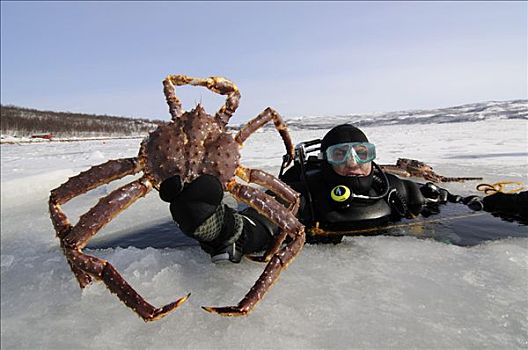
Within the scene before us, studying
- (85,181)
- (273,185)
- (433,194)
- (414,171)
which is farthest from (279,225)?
(414,171)

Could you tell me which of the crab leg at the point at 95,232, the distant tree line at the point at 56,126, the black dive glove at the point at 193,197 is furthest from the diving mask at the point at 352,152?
the distant tree line at the point at 56,126

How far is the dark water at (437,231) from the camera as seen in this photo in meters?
2.92

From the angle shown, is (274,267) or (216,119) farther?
(216,119)

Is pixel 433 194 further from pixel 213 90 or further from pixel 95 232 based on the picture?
pixel 95 232

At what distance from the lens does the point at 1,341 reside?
1.77m

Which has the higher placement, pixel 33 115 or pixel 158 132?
pixel 33 115

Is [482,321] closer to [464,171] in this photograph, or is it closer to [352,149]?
[352,149]

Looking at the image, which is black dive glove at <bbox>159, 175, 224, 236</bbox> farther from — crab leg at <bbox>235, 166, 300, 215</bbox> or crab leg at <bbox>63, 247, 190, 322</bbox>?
crab leg at <bbox>63, 247, 190, 322</bbox>

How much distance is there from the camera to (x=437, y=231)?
3.06m

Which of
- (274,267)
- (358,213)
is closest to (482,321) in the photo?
(274,267)

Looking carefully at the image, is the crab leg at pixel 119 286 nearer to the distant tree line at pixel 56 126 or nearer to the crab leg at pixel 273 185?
the crab leg at pixel 273 185

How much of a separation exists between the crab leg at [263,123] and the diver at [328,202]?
0.40 metres

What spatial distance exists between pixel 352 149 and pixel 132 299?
205 cm

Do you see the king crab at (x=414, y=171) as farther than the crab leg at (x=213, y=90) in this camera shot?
Yes
